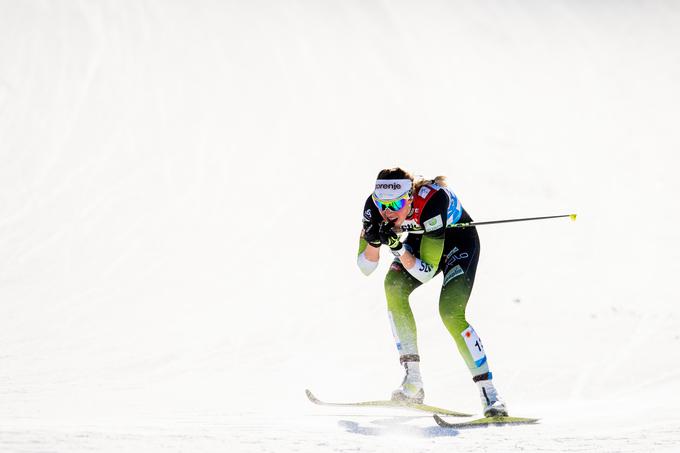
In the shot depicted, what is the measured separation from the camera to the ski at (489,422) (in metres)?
5.98

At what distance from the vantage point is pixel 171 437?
4.91 meters

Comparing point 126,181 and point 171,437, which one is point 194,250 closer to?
point 126,181

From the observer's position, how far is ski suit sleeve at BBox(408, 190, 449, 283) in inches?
256

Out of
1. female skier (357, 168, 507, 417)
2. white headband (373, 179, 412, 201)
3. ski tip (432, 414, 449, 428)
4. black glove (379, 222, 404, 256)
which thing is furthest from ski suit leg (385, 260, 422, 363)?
ski tip (432, 414, 449, 428)

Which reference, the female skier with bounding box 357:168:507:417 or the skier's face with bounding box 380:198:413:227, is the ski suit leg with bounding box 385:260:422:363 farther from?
the skier's face with bounding box 380:198:413:227

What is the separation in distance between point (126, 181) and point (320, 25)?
1695 centimetres

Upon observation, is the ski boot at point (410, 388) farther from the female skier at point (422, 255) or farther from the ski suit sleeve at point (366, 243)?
the ski suit sleeve at point (366, 243)

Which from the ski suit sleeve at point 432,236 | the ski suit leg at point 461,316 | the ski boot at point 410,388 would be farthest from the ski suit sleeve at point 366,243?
the ski boot at point 410,388

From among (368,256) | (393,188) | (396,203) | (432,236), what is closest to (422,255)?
(432,236)

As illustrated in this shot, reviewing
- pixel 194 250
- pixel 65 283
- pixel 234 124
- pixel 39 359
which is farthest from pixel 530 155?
pixel 39 359

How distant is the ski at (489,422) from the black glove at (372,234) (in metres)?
1.44

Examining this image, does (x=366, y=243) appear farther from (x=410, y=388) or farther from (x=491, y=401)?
(x=491, y=401)

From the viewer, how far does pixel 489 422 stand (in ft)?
20.4

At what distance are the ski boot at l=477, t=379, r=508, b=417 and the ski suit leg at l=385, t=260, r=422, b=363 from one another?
736 millimetres
